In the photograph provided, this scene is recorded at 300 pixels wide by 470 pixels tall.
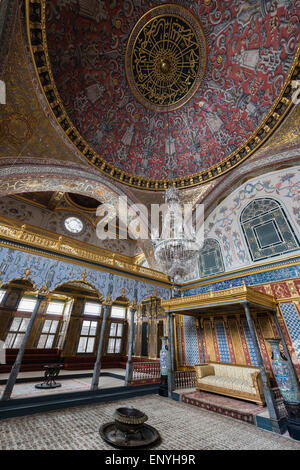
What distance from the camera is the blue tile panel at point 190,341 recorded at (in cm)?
831

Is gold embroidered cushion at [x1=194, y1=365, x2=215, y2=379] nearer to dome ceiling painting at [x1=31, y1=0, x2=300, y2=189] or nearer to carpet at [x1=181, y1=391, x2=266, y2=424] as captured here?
carpet at [x1=181, y1=391, x2=266, y2=424]

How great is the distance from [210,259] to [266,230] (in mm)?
2718

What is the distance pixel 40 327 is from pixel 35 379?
3.25 metres

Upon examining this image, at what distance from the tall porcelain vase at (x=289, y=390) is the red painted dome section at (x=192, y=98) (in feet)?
26.2

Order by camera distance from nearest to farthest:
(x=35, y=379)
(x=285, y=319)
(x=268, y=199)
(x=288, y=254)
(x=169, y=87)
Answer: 1. (x=285, y=319)
2. (x=288, y=254)
3. (x=35, y=379)
4. (x=268, y=199)
5. (x=169, y=87)

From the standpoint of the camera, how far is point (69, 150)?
7680 mm

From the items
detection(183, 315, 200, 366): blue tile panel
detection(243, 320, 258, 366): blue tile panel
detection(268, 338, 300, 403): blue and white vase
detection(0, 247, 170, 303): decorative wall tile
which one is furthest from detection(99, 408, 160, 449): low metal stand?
detection(183, 315, 200, 366): blue tile panel

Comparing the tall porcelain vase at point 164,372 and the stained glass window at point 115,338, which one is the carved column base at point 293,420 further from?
the stained glass window at point 115,338

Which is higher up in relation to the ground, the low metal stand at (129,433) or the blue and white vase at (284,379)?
the blue and white vase at (284,379)

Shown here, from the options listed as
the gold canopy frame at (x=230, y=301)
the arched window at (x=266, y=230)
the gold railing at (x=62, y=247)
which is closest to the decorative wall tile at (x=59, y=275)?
the gold railing at (x=62, y=247)

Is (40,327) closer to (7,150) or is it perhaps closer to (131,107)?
(7,150)

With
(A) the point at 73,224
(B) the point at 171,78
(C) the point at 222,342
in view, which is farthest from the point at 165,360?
(B) the point at 171,78

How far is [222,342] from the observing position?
25.1ft

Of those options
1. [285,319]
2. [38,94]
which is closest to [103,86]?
[38,94]
